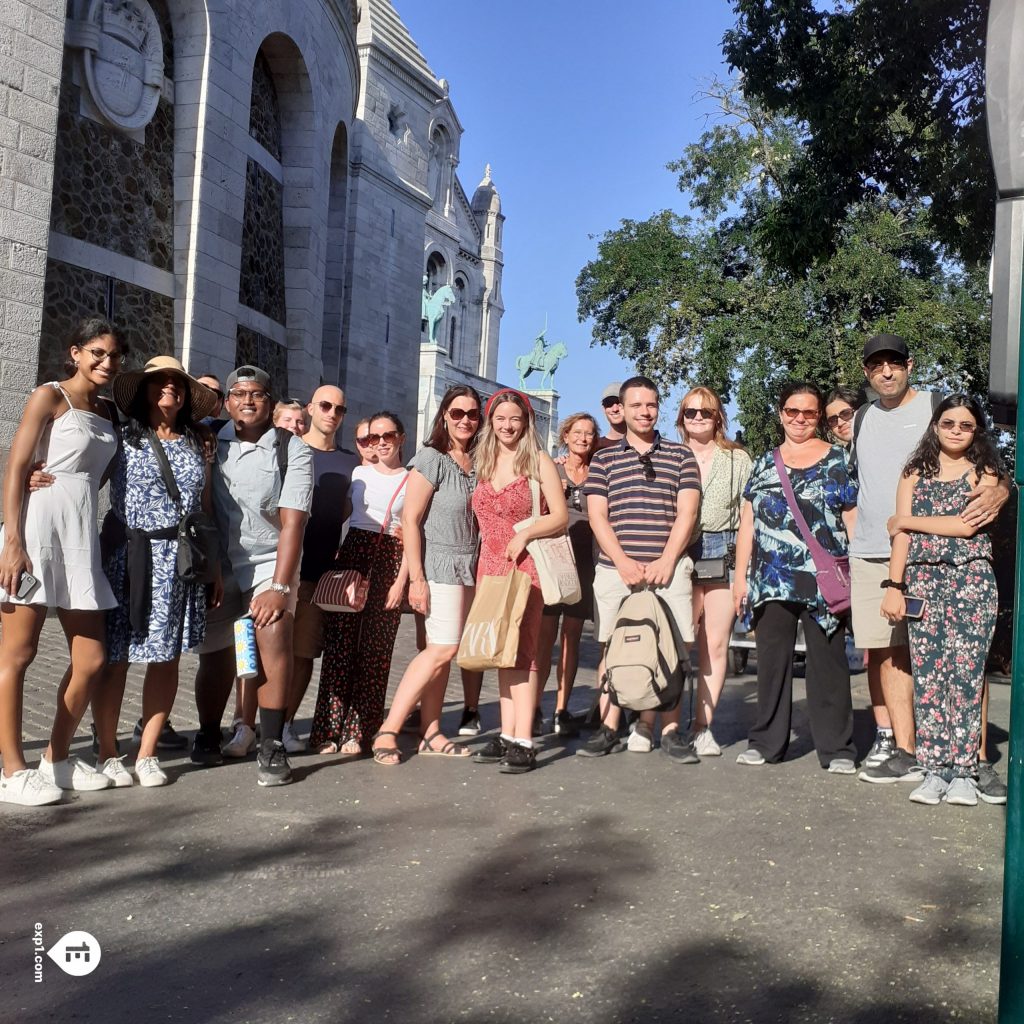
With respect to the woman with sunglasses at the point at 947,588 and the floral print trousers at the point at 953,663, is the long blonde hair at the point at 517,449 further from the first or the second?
the floral print trousers at the point at 953,663

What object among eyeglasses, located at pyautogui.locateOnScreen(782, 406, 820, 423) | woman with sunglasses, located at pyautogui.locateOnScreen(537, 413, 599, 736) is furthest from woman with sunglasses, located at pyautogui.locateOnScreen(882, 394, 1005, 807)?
woman with sunglasses, located at pyautogui.locateOnScreen(537, 413, 599, 736)

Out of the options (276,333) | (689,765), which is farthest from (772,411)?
(689,765)

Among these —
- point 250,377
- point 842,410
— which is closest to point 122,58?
point 250,377

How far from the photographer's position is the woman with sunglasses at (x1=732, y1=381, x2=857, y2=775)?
6246 mm

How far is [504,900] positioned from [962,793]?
8.28ft

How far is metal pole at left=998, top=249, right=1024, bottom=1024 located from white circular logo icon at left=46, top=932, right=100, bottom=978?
236 cm

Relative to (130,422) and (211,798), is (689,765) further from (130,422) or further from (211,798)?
(130,422)

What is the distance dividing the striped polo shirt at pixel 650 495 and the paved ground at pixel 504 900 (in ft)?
4.23

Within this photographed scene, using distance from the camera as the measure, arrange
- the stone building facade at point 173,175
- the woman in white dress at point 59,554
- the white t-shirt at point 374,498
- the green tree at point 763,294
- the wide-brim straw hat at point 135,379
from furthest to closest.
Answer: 1. the green tree at point 763,294
2. the stone building facade at point 173,175
3. the white t-shirt at point 374,498
4. the wide-brim straw hat at point 135,379
5. the woman in white dress at point 59,554

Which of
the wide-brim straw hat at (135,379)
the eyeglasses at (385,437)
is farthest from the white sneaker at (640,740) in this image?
the wide-brim straw hat at (135,379)

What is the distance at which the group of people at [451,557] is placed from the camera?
204 inches

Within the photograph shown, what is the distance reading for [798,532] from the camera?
20.7 ft

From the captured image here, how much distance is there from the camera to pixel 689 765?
621 cm

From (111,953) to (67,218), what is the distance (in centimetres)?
1059
